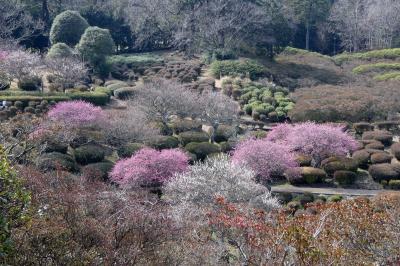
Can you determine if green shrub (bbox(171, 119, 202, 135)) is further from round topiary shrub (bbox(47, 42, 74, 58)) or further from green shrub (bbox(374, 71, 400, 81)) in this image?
green shrub (bbox(374, 71, 400, 81))

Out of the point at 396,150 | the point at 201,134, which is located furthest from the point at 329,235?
the point at 201,134

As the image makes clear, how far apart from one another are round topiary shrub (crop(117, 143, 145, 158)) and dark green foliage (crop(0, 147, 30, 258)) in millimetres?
16492

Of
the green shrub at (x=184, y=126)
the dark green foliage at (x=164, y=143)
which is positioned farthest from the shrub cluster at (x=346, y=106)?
the dark green foliage at (x=164, y=143)

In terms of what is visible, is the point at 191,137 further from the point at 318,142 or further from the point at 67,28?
the point at 67,28

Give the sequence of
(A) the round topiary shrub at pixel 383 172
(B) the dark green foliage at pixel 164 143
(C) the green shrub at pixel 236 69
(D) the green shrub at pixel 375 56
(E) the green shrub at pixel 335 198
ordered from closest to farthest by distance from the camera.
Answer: (E) the green shrub at pixel 335 198, (A) the round topiary shrub at pixel 383 172, (B) the dark green foliage at pixel 164 143, (C) the green shrub at pixel 236 69, (D) the green shrub at pixel 375 56

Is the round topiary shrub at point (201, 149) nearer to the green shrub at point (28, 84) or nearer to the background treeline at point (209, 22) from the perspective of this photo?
the green shrub at point (28, 84)

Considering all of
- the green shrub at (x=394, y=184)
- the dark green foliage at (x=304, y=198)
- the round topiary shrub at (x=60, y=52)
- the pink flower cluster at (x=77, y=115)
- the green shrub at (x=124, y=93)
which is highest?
the round topiary shrub at (x=60, y=52)

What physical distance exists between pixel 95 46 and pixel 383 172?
929 inches

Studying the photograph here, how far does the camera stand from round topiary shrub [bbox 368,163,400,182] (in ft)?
74.6

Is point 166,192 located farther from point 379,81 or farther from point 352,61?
point 352,61

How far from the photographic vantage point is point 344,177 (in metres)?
22.5

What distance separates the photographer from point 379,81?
42062mm

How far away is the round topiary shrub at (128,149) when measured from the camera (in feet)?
78.6

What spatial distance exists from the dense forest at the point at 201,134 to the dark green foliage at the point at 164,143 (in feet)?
0.27
